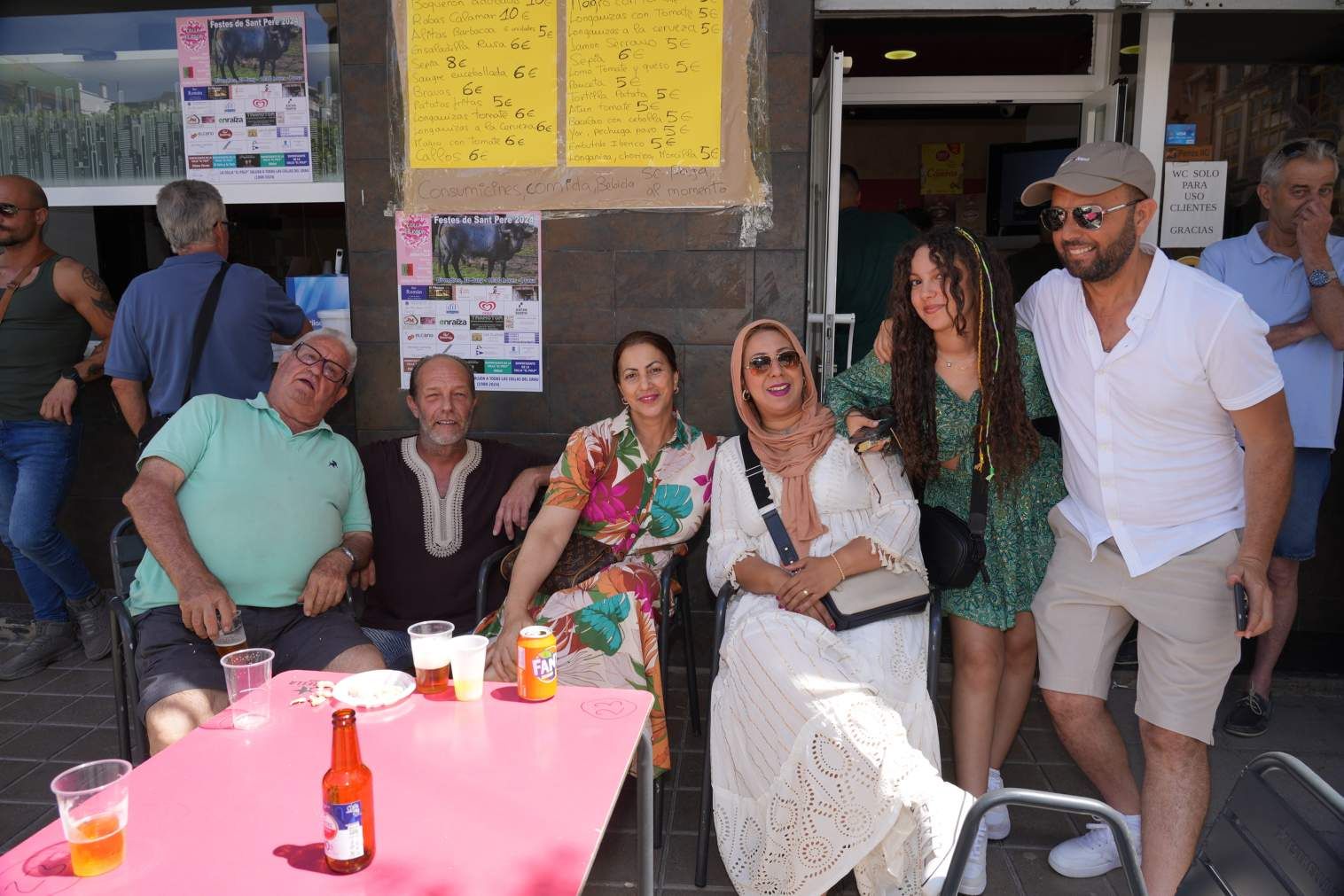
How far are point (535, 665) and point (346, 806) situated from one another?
65cm

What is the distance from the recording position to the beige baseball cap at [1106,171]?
2.43 metres

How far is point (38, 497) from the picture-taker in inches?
159

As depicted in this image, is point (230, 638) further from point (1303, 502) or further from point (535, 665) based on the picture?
point (1303, 502)

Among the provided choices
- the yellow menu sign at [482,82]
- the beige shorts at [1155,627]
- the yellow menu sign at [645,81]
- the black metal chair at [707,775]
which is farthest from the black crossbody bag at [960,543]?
the yellow menu sign at [482,82]

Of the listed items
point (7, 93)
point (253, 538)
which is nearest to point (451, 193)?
point (253, 538)

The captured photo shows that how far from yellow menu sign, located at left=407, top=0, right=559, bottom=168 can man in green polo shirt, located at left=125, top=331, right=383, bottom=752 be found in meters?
1.27

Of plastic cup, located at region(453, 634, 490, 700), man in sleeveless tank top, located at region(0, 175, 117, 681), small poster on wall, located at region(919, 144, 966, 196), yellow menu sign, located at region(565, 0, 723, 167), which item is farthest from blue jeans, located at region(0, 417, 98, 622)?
small poster on wall, located at region(919, 144, 966, 196)

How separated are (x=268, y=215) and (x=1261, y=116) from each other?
4.65 metres

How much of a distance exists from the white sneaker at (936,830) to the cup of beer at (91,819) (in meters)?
1.54

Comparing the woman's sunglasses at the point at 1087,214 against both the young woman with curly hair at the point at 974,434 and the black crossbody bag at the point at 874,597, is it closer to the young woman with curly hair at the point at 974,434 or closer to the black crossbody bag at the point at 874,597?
the young woman with curly hair at the point at 974,434

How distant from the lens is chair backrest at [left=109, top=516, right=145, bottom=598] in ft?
9.15

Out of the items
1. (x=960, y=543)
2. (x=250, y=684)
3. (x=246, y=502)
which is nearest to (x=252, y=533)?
(x=246, y=502)

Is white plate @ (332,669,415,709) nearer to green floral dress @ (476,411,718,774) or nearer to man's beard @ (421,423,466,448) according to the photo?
green floral dress @ (476,411,718,774)

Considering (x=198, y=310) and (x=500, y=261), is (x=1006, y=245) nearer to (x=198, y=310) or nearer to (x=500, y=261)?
(x=500, y=261)
